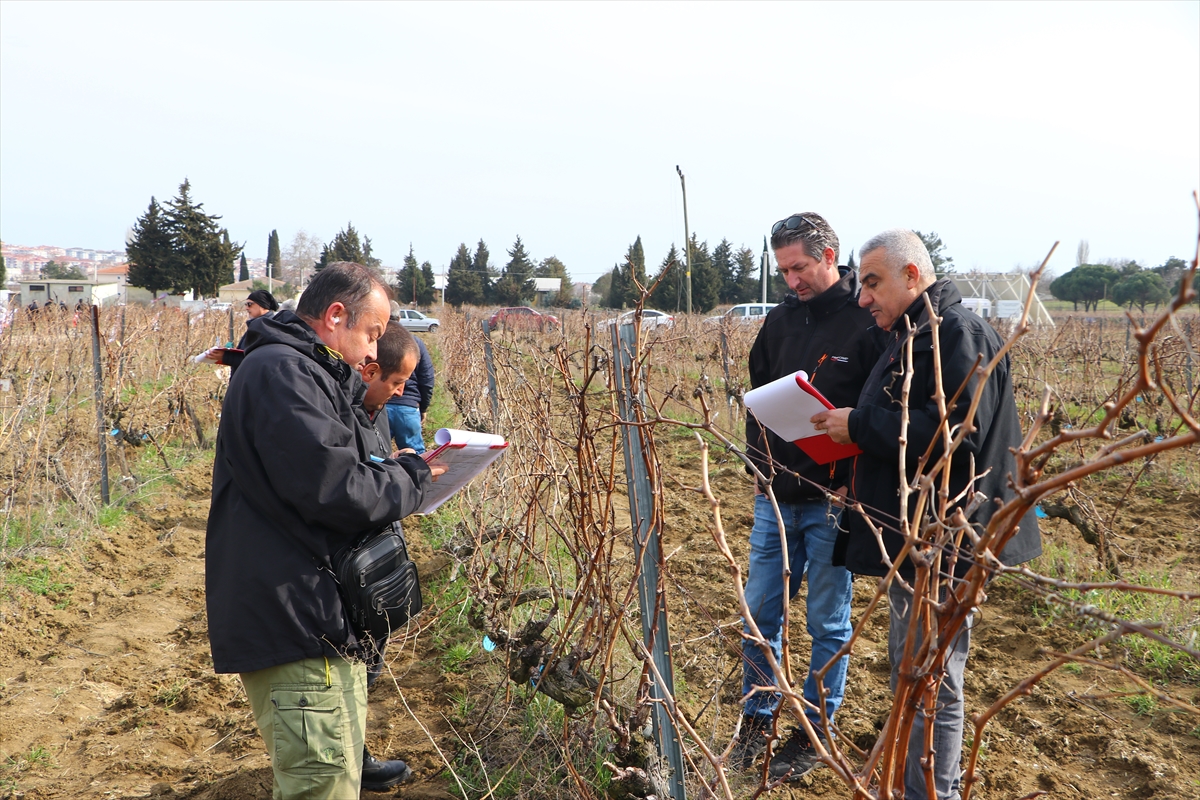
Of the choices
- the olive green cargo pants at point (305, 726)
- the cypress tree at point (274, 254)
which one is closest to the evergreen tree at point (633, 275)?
the olive green cargo pants at point (305, 726)

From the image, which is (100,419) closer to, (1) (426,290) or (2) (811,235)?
(2) (811,235)

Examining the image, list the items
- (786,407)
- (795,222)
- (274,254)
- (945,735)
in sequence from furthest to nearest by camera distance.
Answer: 1. (274,254)
2. (795,222)
3. (786,407)
4. (945,735)

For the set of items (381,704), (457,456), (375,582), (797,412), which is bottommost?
(381,704)

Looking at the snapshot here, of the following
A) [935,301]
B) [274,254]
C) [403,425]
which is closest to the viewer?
[935,301]

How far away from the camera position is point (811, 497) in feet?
8.97

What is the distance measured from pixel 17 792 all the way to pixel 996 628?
4.10m

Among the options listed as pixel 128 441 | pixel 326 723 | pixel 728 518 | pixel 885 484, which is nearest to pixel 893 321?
pixel 885 484

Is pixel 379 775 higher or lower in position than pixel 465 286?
lower

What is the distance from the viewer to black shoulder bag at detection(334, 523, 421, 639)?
179 cm

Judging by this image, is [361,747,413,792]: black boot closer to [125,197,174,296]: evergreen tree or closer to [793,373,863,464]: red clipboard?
[793,373,863,464]: red clipboard

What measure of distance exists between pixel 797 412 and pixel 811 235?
71 centimetres

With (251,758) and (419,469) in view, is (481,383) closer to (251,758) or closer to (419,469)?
(251,758)

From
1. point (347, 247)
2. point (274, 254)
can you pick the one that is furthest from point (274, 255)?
point (347, 247)

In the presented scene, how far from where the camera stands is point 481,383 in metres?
7.88
